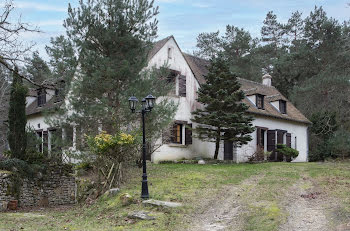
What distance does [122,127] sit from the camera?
53.2ft

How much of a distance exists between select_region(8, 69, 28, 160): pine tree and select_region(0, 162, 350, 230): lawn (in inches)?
116

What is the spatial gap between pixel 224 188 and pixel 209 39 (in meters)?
32.8

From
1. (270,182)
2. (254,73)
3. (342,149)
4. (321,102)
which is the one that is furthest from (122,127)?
(254,73)

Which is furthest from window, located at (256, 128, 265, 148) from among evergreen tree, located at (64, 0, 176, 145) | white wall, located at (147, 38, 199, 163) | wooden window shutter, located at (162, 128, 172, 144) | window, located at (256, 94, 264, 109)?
evergreen tree, located at (64, 0, 176, 145)

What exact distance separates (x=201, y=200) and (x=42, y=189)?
7.78 m

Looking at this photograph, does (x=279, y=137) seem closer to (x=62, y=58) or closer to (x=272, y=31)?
(x=62, y=58)

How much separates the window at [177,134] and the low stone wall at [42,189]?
6.83 m

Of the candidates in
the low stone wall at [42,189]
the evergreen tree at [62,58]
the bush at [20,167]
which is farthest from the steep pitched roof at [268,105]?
the bush at [20,167]

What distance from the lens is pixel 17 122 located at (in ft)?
51.1

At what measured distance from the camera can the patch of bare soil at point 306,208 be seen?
8.16 metres

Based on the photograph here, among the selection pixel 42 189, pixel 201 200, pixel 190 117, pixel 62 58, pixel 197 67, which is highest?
pixel 197 67

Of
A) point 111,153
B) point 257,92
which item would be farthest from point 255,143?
point 111,153

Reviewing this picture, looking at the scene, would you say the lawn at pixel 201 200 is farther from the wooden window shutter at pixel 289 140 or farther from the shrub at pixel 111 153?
the wooden window shutter at pixel 289 140

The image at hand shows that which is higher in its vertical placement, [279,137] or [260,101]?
[260,101]
